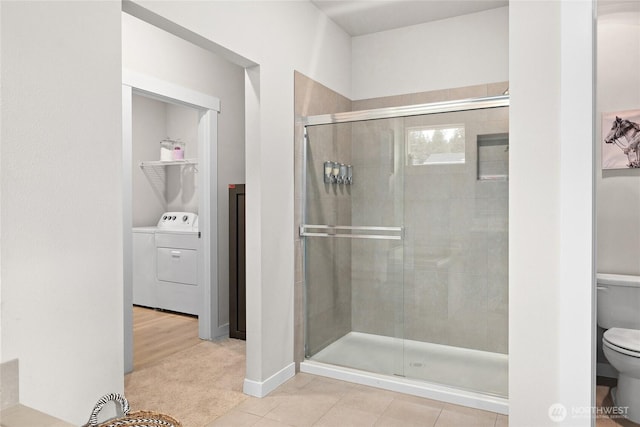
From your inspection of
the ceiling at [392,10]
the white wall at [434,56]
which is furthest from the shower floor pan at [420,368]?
the ceiling at [392,10]

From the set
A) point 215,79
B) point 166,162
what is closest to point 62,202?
point 215,79

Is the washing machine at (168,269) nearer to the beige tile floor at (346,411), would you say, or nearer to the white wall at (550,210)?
the beige tile floor at (346,411)

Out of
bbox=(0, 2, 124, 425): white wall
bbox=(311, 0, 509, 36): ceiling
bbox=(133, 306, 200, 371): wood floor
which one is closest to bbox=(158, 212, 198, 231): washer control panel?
bbox=(133, 306, 200, 371): wood floor

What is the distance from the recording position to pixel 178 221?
502 cm

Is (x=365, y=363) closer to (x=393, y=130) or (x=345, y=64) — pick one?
(x=393, y=130)

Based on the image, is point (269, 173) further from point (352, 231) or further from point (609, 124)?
point (609, 124)

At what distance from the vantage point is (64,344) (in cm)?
150

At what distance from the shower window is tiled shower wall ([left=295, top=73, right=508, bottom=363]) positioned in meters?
0.04

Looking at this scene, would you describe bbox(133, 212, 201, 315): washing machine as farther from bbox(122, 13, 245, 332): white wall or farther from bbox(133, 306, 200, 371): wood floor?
bbox(122, 13, 245, 332): white wall

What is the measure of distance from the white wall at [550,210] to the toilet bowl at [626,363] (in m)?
0.10

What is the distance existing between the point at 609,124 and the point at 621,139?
80 millimetres

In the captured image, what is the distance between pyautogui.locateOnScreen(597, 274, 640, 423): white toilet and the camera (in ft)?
4.96

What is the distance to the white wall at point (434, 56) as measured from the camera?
322 centimetres

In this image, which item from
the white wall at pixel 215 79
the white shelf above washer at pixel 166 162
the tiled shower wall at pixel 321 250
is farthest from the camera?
the white shelf above washer at pixel 166 162
